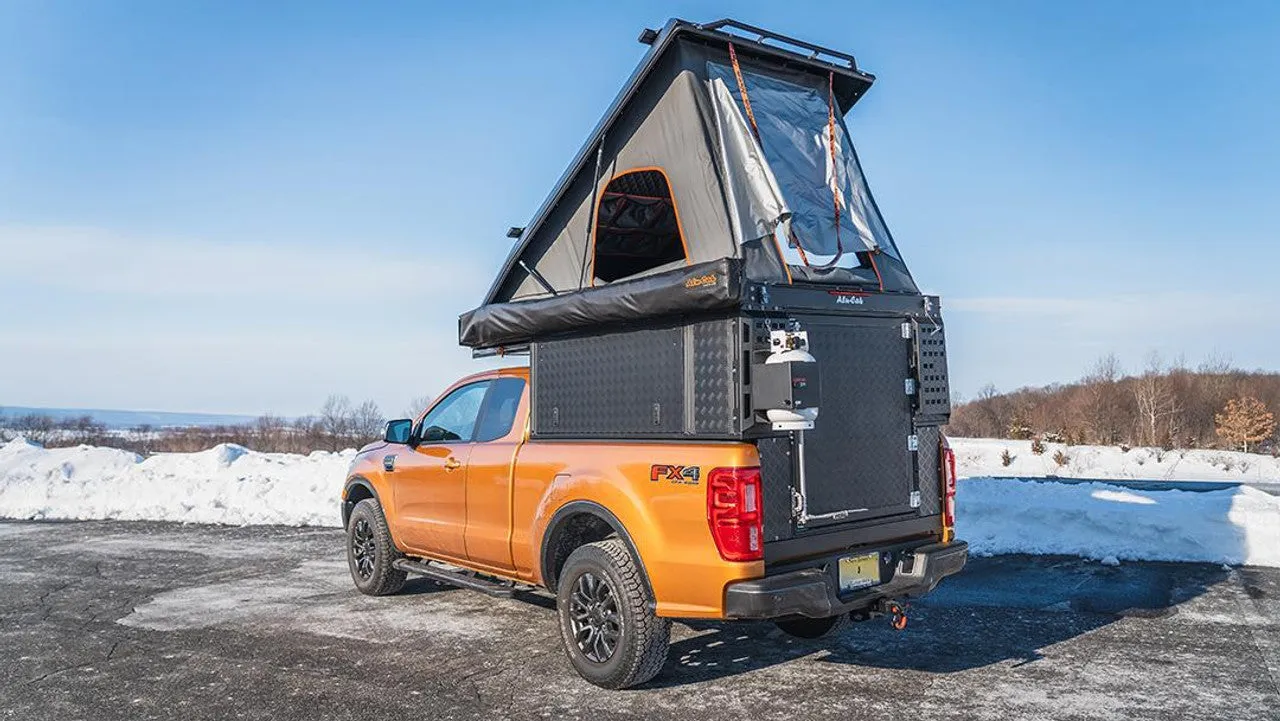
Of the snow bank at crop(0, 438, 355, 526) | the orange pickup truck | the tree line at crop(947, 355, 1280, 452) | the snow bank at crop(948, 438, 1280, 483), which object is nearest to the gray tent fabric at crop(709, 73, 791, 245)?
the orange pickup truck

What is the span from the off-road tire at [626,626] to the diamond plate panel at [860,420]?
108 cm

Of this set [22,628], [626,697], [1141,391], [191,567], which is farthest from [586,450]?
[1141,391]

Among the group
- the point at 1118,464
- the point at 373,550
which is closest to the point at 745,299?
the point at 373,550

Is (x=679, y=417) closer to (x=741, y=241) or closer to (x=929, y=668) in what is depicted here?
(x=741, y=241)

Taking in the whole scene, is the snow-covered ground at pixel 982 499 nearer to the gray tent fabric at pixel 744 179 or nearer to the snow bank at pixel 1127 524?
the snow bank at pixel 1127 524

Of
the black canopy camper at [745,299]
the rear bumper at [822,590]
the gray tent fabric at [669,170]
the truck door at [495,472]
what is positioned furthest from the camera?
the truck door at [495,472]

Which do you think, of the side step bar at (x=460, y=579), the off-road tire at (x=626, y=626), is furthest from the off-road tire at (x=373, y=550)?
the off-road tire at (x=626, y=626)

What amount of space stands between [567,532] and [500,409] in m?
1.34

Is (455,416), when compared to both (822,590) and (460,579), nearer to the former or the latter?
(460,579)

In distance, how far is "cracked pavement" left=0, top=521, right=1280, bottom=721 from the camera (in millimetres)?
4996

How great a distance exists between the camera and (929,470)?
19.4ft

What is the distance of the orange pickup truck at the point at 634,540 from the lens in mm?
4688

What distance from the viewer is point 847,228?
6.08 metres

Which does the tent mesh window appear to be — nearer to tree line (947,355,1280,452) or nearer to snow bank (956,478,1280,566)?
snow bank (956,478,1280,566)
